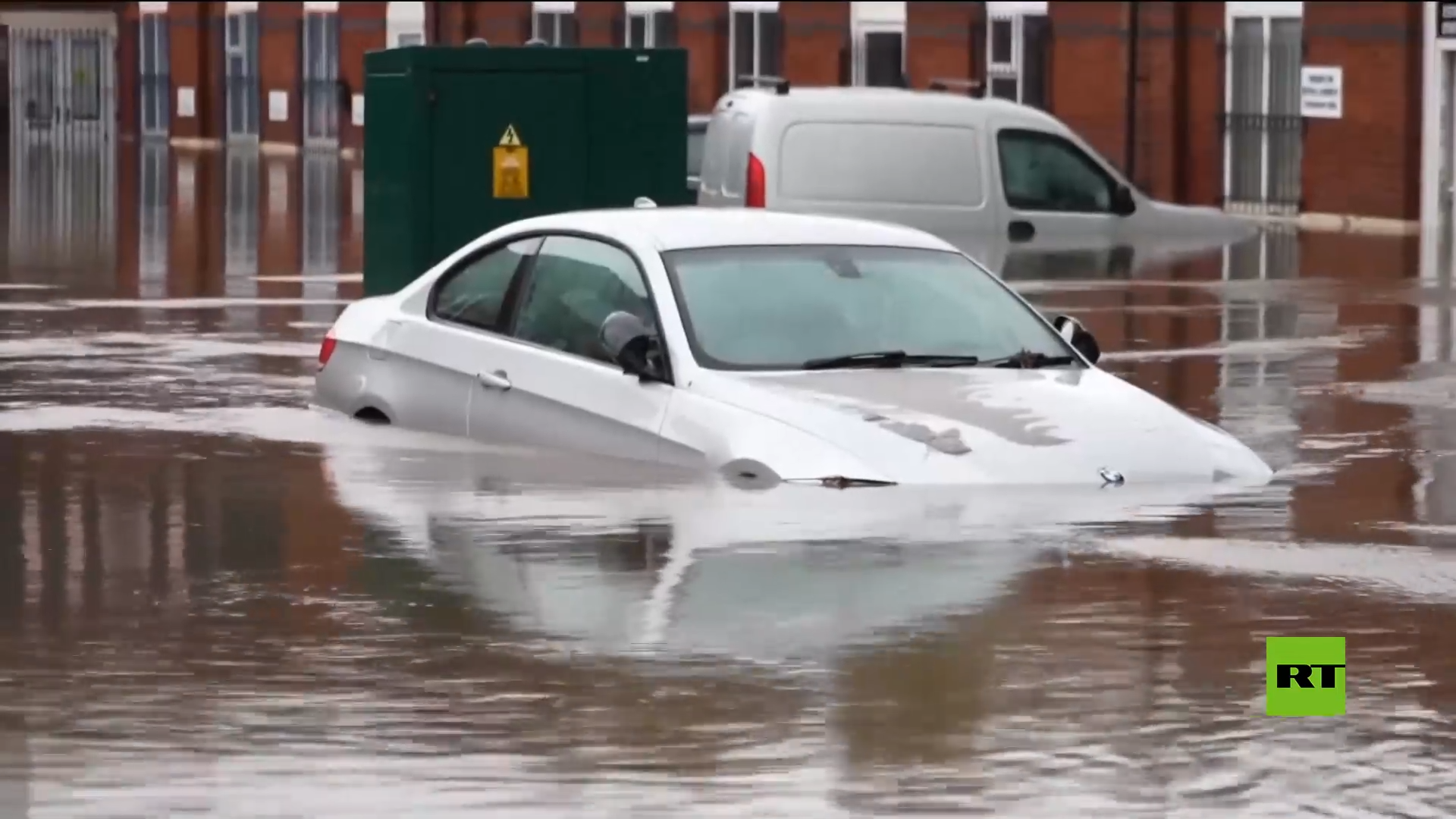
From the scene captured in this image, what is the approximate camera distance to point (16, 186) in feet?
144

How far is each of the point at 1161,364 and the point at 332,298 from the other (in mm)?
7737

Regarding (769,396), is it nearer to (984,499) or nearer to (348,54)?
(984,499)

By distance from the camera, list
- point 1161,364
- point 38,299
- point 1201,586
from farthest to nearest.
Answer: point 38,299 < point 1161,364 < point 1201,586

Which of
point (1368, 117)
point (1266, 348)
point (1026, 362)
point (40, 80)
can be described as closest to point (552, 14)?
point (1368, 117)

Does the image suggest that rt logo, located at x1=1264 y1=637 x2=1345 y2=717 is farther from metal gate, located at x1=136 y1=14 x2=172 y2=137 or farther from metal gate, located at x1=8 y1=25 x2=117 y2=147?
metal gate, located at x1=8 y1=25 x2=117 y2=147

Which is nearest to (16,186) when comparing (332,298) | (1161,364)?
(332,298)

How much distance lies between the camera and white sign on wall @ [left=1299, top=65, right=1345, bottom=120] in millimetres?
33781

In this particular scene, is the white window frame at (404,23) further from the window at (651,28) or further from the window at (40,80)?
the window at (40,80)

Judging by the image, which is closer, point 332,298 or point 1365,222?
point 332,298

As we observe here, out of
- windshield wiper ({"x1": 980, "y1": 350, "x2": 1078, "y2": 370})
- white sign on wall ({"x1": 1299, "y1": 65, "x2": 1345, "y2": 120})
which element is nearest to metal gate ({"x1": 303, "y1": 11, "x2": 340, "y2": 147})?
white sign on wall ({"x1": 1299, "y1": 65, "x2": 1345, "y2": 120})

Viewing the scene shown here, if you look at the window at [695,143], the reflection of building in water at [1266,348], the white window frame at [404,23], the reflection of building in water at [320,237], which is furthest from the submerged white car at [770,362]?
the white window frame at [404,23]

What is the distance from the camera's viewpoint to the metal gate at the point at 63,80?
7169 centimetres

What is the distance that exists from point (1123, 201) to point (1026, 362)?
11.4m

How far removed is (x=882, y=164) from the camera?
850 inches
